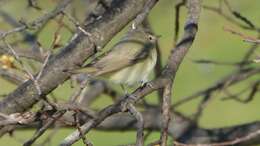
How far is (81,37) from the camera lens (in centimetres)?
307

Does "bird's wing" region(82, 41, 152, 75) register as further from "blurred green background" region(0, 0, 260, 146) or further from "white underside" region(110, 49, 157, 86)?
"blurred green background" region(0, 0, 260, 146)

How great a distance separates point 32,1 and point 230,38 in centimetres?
906

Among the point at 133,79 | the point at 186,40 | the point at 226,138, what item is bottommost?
the point at 226,138

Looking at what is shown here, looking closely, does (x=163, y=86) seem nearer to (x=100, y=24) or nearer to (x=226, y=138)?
(x=100, y=24)

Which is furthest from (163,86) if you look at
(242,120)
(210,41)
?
(210,41)

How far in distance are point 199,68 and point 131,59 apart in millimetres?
7147

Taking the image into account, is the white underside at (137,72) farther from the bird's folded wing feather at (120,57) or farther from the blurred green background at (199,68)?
the blurred green background at (199,68)

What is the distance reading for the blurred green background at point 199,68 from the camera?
9234mm

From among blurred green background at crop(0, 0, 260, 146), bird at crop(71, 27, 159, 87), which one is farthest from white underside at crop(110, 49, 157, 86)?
blurred green background at crop(0, 0, 260, 146)

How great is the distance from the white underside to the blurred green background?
396cm

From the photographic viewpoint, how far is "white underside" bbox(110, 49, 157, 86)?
4109 mm

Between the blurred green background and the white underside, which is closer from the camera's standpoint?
the white underside

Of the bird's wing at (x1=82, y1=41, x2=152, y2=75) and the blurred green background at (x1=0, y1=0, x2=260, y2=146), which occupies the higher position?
the bird's wing at (x1=82, y1=41, x2=152, y2=75)

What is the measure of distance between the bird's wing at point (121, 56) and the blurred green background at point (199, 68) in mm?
3923
